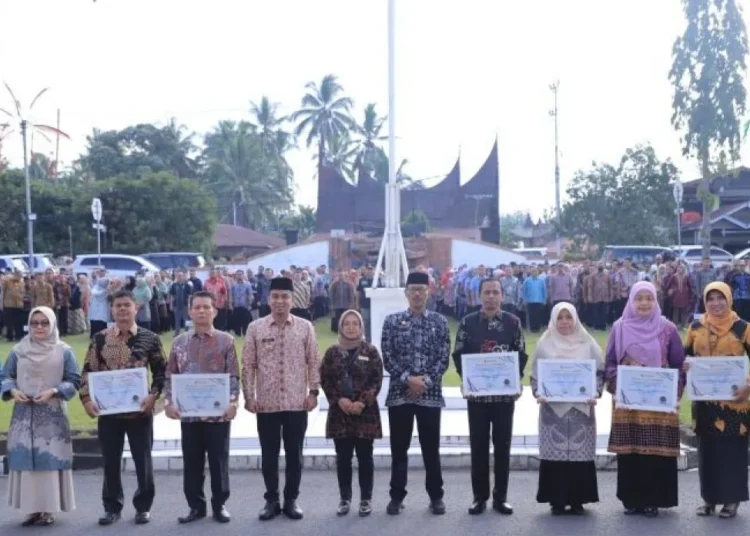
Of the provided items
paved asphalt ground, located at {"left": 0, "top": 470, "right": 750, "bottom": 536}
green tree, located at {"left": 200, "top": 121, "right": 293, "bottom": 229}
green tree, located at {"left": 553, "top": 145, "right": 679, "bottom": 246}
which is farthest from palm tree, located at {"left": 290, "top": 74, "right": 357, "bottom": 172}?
paved asphalt ground, located at {"left": 0, "top": 470, "right": 750, "bottom": 536}

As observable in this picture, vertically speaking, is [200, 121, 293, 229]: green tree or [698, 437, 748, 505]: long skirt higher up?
[200, 121, 293, 229]: green tree

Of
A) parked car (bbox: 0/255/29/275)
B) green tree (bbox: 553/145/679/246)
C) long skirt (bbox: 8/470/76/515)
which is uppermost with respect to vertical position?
green tree (bbox: 553/145/679/246)

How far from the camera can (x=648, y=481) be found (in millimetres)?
7668

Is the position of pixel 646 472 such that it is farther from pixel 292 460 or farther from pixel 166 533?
pixel 166 533

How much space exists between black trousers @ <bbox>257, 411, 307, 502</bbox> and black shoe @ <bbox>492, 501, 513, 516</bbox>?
1.52 m

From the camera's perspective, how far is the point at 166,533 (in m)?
7.36

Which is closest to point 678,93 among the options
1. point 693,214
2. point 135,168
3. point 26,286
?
point 693,214

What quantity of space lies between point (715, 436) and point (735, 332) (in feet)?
2.56

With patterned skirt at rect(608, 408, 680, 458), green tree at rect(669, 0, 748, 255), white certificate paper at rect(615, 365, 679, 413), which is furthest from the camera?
green tree at rect(669, 0, 748, 255)

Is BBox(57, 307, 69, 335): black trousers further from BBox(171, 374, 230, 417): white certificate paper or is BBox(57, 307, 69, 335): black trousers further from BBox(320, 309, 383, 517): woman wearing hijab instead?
BBox(320, 309, 383, 517): woman wearing hijab

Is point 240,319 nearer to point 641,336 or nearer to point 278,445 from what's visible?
point 278,445

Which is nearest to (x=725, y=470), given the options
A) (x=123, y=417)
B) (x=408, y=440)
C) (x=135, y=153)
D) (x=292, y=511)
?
(x=408, y=440)

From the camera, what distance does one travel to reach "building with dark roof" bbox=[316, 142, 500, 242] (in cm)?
5478

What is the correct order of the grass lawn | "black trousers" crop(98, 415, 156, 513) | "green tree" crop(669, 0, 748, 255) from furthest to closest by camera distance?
"green tree" crop(669, 0, 748, 255) → the grass lawn → "black trousers" crop(98, 415, 156, 513)
